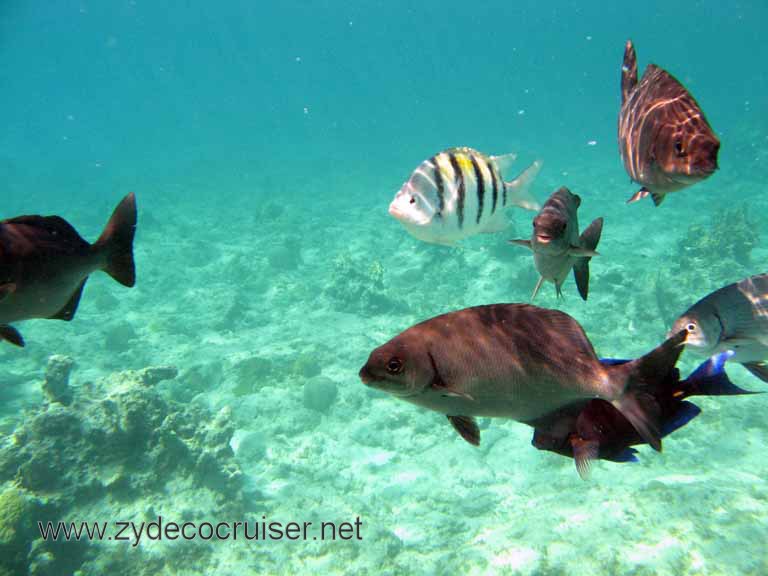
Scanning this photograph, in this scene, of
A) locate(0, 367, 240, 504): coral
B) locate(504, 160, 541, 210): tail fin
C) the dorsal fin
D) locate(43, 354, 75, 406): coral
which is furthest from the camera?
locate(43, 354, 75, 406): coral

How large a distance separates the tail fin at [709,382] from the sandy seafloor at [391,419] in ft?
20.3

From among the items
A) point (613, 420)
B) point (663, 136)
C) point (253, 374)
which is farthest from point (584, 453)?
point (253, 374)

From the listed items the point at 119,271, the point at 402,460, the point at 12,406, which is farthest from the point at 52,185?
the point at 119,271

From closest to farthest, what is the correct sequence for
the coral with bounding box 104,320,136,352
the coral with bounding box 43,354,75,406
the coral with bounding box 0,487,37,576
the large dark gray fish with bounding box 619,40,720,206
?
1. the large dark gray fish with bounding box 619,40,720,206
2. the coral with bounding box 0,487,37,576
3. the coral with bounding box 43,354,75,406
4. the coral with bounding box 104,320,136,352

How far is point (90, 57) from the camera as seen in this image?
413 feet

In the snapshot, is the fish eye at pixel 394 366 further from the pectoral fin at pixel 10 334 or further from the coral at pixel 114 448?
the coral at pixel 114 448

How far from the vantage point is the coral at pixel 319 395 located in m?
11.7

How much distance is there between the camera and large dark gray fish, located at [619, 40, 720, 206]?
167cm

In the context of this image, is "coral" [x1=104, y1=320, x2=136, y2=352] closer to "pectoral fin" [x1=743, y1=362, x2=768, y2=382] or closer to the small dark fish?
the small dark fish

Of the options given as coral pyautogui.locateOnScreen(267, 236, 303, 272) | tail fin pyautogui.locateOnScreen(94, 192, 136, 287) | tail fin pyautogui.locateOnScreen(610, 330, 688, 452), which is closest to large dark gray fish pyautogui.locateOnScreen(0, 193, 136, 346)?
tail fin pyautogui.locateOnScreen(94, 192, 136, 287)

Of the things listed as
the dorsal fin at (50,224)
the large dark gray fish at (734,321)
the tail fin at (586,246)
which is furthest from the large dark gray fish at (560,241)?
the dorsal fin at (50,224)

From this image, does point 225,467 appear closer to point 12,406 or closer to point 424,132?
point 12,406

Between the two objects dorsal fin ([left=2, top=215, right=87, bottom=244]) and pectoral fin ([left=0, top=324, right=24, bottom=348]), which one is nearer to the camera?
dorsal fin ([left=2, top=215, right=87, bottom=244])

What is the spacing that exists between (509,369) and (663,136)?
4.10ft
